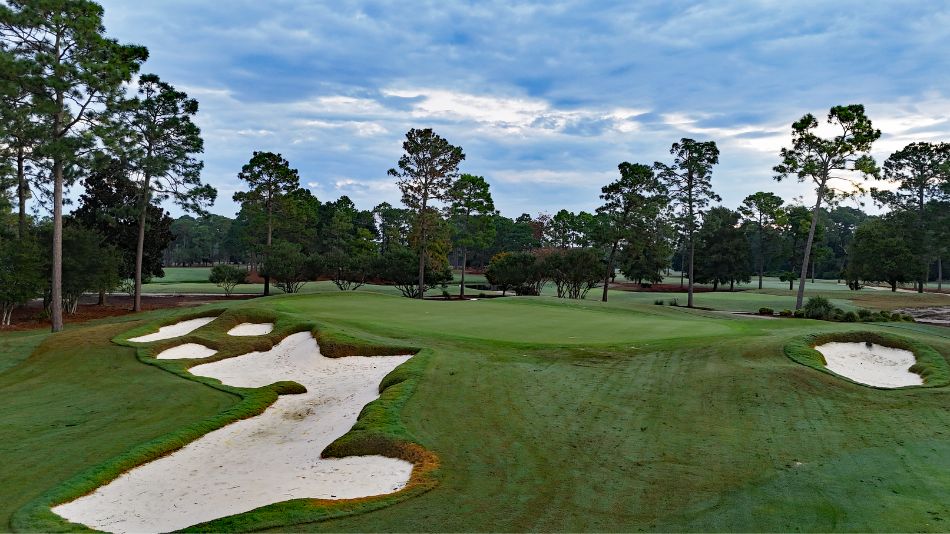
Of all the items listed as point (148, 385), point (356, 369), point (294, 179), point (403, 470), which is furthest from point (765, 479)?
point (294, 179)

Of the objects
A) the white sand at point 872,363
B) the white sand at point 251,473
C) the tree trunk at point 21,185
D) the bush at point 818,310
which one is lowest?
the white sand at point 251,473

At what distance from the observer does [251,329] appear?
2408cm

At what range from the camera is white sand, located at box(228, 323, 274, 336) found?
23.5 meters

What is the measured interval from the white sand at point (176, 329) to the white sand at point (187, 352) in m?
2.27

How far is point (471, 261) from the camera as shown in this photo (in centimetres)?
13512

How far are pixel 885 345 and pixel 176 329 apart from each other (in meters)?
28.5

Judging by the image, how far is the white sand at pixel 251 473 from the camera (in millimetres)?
8258

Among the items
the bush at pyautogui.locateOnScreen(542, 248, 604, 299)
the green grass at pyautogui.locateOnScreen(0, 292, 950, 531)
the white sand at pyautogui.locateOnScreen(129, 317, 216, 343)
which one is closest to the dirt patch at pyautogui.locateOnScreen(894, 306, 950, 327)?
the green grass at pyautogui.locateOnScreen(0, 292, 950, 531)

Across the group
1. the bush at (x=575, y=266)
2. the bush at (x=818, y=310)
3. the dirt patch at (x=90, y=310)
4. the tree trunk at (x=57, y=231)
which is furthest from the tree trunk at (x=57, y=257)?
the bush at (x=818, y=310)

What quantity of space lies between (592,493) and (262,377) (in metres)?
13.1

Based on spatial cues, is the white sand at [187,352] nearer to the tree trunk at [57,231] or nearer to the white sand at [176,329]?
the white sand at [176,329]

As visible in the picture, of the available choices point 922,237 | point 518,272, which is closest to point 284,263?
point 518,272

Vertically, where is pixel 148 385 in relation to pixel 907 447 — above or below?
below

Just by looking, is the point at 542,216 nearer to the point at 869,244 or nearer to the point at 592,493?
the point at 869,244
